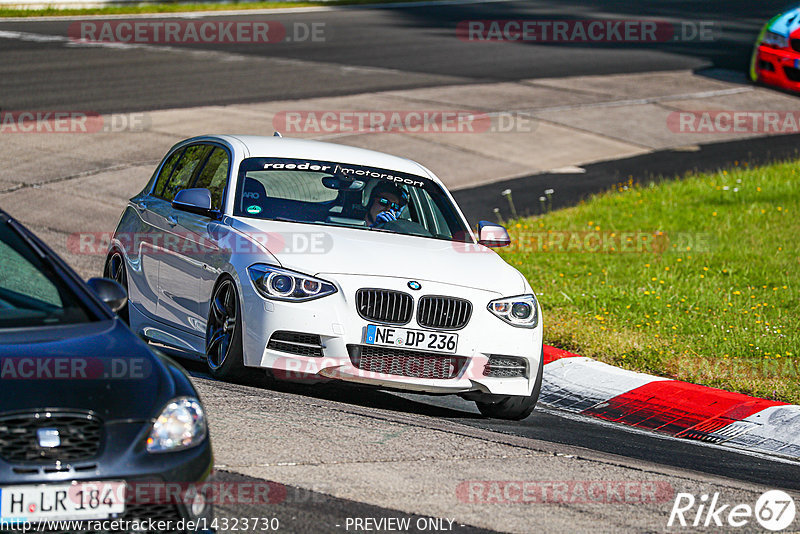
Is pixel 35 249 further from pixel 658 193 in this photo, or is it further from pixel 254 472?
pixel 658 193

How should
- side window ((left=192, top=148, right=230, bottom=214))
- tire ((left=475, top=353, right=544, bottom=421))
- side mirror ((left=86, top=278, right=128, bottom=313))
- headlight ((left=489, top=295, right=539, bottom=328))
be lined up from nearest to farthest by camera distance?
1. side mirror ((left=86, top=278, right=128, bottom=313))
2. headlight ((left=489, top=295, right=539, bottom=328))
3. tire ((left=475, top=353, right=544, bottom=421))
4. side window ((left=192, top=148, right=230, bottom=214))

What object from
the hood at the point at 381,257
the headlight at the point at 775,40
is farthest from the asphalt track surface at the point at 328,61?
the hood at the point at 381,257

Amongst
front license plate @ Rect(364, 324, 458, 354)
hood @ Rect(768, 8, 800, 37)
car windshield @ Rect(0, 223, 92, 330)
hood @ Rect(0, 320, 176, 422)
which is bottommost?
front license plate @ Rect(364, 324, 458, 354)

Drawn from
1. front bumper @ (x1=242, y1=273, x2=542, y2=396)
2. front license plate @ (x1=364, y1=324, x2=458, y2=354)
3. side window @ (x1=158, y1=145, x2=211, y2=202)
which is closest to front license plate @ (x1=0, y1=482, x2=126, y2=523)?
front bumper @ (x1=242, y1=273, x2=542, y2=396)

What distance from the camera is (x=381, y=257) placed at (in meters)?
7.68

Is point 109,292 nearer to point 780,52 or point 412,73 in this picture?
point 780,52

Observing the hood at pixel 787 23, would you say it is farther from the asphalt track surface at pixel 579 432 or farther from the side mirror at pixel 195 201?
the side mirror at pixel 195 201

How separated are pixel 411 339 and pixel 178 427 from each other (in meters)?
2.91

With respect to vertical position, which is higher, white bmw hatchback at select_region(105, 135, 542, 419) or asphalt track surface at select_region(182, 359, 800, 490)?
white bmw hatchback at select_region(105, 135, 542, 419)

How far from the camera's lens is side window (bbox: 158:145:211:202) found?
920cm

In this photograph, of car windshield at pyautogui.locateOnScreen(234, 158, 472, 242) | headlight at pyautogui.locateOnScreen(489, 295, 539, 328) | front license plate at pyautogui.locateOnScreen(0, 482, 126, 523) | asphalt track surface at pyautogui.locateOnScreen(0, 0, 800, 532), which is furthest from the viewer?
car windshield at pyautogui.locateOnScreen(234, 158, 472, 242)

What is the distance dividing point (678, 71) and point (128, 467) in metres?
23.9

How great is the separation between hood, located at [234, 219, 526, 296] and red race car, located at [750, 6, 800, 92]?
1361cm

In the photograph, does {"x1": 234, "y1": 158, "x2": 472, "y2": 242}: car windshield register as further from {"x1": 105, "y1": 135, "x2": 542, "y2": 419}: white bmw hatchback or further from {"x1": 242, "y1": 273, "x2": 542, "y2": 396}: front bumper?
{"x1": 242, "y1": 273, "x2": 542, "y2": 396}: front bumper
